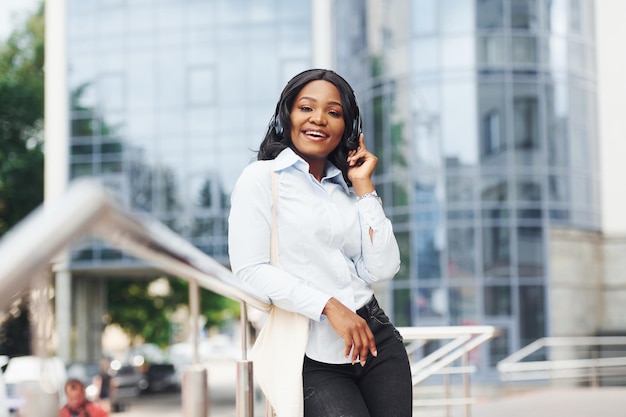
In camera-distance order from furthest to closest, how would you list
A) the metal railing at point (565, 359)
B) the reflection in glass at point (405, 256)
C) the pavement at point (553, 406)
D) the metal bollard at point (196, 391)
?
1. the reflection in glass at point (405, 256)
2. the metal railing at point (565, 359)
3. the pavement at point (553, 406)
4. the metal bollard at point (196, 391)

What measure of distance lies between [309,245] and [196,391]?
0.82 metres

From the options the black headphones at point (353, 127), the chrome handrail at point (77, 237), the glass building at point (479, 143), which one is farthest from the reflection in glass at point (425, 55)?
the chrome handrail at point (77, 237)

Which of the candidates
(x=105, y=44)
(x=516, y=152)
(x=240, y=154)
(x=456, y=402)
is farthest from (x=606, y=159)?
(x=456, y=402)

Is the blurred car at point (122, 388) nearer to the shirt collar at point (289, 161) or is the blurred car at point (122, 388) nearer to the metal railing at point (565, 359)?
the shirt collar at point (289, 161)

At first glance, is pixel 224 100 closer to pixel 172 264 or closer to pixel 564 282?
pixel 564 282

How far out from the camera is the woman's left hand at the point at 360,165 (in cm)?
270

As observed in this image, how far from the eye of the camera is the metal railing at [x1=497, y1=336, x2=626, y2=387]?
19.9 meters

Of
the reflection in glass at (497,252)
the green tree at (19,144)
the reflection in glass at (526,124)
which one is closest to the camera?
the reflection in glass at (497,252)

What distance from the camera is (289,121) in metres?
2.69

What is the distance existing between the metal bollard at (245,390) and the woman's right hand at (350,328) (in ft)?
0.80

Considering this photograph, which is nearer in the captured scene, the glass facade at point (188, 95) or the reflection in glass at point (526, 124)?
the reflection in glass at point (526, 124)

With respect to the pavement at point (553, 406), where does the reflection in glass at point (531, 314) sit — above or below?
above

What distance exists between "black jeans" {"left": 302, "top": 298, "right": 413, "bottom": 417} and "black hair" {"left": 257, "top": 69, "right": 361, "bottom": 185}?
457 mm

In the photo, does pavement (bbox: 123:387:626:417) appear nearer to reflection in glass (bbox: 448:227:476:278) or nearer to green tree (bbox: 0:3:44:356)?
reflection in glass (bbox: 448:227:476:278)
